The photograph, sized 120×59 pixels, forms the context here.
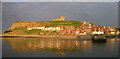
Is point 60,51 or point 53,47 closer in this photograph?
point 60,51

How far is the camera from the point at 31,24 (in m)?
144

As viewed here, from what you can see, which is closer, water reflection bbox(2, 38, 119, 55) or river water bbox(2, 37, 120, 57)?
river water bbox(2, 37, 120, 57)

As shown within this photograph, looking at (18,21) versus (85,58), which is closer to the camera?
(85,58)

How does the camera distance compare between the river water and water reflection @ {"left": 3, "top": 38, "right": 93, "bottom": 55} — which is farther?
water reflection @ {"left": 3, "top": 38, "right": 93, "bottom": 55}

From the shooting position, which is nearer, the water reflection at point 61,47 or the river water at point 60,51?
the river water at point 60,51

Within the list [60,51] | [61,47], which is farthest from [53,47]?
[60,51]

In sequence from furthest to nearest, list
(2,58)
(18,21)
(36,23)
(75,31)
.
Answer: (18,21), (36,23), (75,31), (2,58)

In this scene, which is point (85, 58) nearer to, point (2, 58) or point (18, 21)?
point (2, 58)

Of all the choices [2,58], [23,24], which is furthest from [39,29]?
[2,58]

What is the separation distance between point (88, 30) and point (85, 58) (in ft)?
233

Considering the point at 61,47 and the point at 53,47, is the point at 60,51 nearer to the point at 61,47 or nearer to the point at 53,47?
the point at 61,47

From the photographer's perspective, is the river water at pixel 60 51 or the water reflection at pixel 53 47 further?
the water reflection at pixel 53 47

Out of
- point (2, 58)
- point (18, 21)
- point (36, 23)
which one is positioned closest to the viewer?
point (2, 58)

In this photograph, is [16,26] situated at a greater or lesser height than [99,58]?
greater
